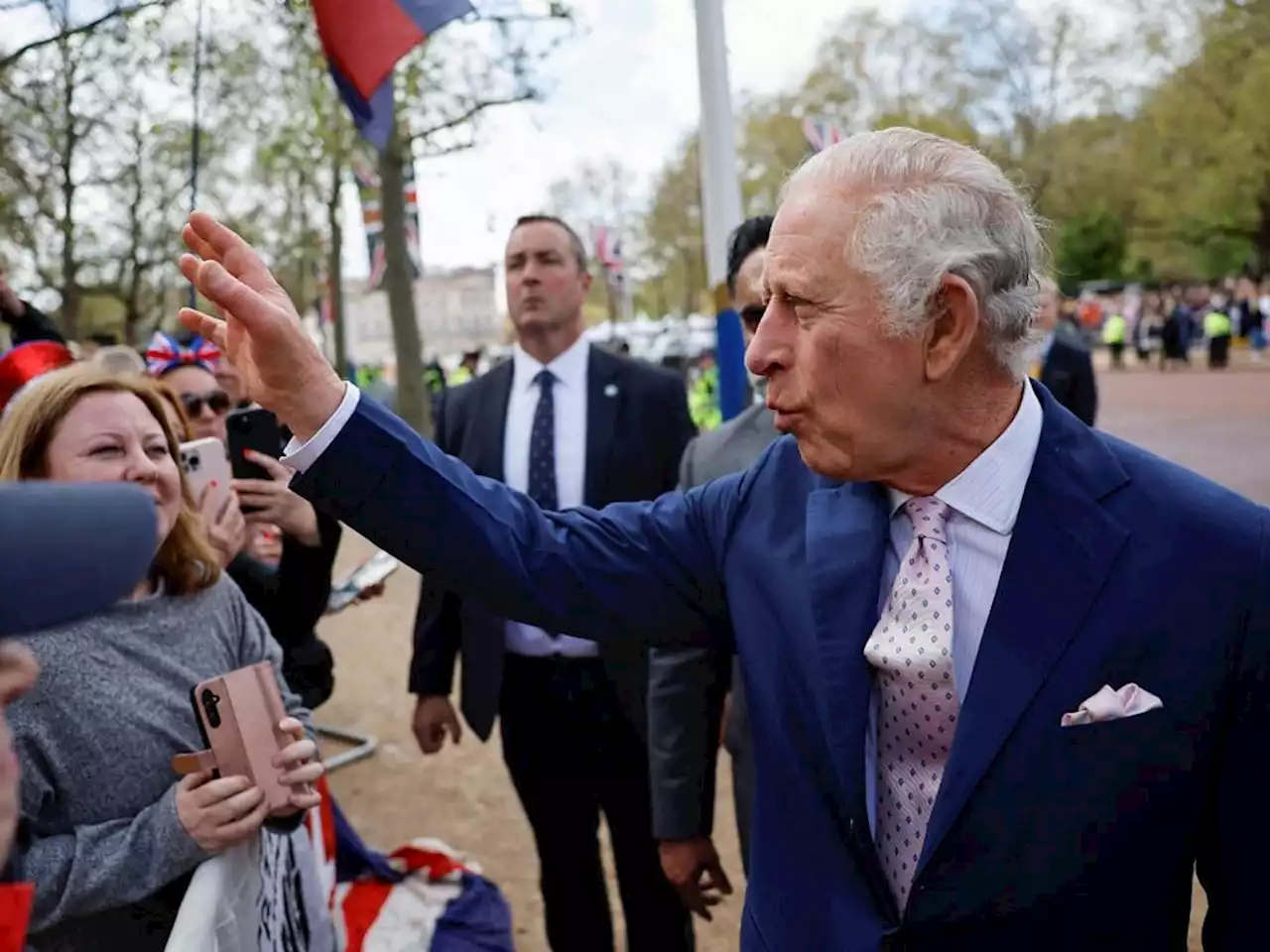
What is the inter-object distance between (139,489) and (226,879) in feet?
4.21

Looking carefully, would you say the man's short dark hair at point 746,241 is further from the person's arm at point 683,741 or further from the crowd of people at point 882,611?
the crowd of people at point 882,611

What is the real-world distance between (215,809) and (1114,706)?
1.31 m

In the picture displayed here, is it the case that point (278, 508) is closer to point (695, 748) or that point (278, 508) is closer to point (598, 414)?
point (598, 414)

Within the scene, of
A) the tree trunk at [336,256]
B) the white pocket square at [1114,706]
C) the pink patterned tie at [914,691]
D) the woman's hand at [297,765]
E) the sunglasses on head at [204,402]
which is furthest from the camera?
the tree trunk at [336,256]

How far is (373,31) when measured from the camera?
3709 mm

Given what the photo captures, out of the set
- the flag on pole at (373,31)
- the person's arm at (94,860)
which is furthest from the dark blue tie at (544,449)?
the person's arm at (94,860)

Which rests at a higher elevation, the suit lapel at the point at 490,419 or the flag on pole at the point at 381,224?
the flag on pole at the point at 381,224

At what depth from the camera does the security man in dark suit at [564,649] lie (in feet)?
10.4

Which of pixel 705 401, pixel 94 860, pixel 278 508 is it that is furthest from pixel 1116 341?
pixel 94 860

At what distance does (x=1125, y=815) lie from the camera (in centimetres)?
139

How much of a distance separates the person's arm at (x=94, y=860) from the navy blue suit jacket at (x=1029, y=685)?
680 millimetres

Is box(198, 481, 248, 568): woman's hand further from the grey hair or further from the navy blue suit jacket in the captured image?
the grey hair

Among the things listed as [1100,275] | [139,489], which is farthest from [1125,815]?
[1100,275]

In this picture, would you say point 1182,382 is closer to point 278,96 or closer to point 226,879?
point 278,96
